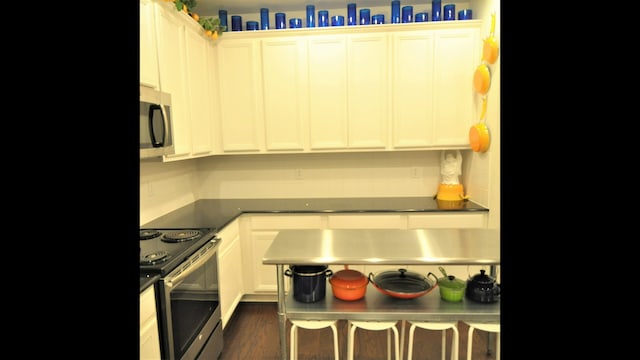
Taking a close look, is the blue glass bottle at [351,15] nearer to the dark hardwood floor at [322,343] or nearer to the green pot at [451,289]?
the green pot at [451,289]

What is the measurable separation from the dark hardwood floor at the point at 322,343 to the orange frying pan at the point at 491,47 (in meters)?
1.89

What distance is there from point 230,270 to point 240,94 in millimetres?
1467

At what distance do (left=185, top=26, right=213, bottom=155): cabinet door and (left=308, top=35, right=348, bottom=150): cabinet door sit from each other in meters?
0.84

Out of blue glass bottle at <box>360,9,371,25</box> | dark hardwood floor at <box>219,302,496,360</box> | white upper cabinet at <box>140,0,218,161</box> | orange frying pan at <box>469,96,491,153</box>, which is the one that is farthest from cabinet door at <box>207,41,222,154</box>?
orange frying pan at <box>469,96,491,153</box>

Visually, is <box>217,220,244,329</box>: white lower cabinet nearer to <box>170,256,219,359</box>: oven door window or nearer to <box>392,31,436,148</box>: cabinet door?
<box>170,256,219,359</box>: oven door window

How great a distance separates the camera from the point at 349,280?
5.69 feet

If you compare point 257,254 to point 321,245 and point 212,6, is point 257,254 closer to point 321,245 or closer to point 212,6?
point 321,245

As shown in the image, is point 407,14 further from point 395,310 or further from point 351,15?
point 395,310

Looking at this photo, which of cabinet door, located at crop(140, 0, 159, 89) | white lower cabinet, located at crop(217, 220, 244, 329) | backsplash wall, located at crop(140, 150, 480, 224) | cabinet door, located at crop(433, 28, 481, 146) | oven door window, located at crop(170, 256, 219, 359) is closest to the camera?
oven door window, located at crop(170, 256, 219, 359)

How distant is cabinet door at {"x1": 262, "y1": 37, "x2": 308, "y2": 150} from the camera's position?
10.1 feet

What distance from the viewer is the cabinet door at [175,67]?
7.41 feet

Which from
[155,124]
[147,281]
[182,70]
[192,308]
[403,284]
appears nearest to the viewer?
[147,281]

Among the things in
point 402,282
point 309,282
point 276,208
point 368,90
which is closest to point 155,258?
point 309,282
